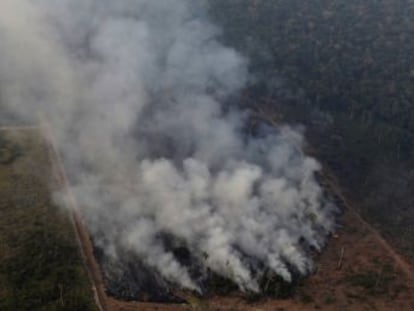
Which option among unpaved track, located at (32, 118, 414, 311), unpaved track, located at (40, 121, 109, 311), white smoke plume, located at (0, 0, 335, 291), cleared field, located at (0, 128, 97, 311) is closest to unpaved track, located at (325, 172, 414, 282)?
unpaved track, located at (32, 118, 414, 311)

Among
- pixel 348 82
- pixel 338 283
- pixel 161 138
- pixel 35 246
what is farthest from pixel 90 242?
pixel 348 82

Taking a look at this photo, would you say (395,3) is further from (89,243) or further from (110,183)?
(89,243)

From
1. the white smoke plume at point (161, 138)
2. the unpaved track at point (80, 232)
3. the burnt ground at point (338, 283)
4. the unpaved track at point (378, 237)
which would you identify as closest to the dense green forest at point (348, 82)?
the unpaved track at point (378, 237)

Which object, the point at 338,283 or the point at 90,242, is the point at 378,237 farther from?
the point at 90,242

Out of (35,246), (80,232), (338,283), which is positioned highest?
(80,232)

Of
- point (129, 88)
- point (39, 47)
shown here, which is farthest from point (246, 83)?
point (39, 47)

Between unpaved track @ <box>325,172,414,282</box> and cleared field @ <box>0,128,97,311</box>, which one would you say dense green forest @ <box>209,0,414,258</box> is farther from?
cleared field @ <box>0,128,97,311</box>

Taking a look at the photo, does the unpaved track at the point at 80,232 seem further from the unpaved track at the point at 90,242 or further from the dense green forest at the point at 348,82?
the dense green forest at the point at 348,82
